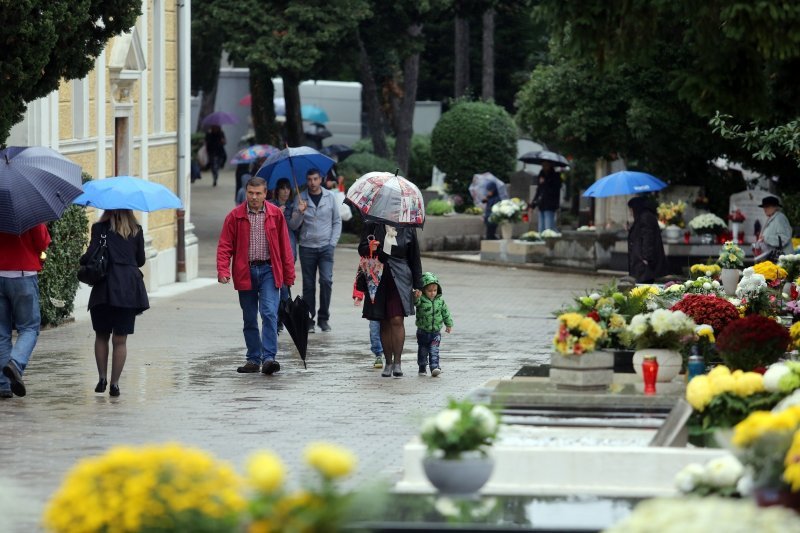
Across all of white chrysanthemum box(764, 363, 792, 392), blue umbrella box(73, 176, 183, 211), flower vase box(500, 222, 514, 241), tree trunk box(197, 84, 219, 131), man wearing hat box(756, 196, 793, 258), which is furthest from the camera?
tree trunk box(197, 84, 219, 131)

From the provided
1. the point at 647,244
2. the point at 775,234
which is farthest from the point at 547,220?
the point at 775,234

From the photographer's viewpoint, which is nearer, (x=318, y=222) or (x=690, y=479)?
(x=690, y=479)

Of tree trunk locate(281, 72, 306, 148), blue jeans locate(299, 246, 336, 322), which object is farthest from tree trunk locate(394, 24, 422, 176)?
blue jeans locate(299, 246, 336, 322)

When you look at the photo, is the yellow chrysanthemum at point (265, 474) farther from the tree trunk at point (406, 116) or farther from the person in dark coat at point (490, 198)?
the tree trunk at point (406, 116)

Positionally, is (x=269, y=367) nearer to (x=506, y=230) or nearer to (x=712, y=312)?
(x=712, y=312)

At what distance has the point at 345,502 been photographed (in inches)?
198

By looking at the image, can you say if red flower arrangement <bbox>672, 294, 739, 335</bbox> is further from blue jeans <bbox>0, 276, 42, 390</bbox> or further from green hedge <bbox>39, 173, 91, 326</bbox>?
green hedge <bbox>39, 173, 91, 326</bbox>

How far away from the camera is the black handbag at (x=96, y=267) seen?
12.8 metres

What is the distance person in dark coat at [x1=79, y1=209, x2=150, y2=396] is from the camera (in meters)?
12.9

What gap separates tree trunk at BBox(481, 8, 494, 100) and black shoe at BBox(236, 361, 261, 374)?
31.1m

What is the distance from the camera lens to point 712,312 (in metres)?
12.4

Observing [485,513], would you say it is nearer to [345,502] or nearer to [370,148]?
[345,502]

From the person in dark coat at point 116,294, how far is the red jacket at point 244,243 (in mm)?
1435

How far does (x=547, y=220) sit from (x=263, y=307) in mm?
17681
